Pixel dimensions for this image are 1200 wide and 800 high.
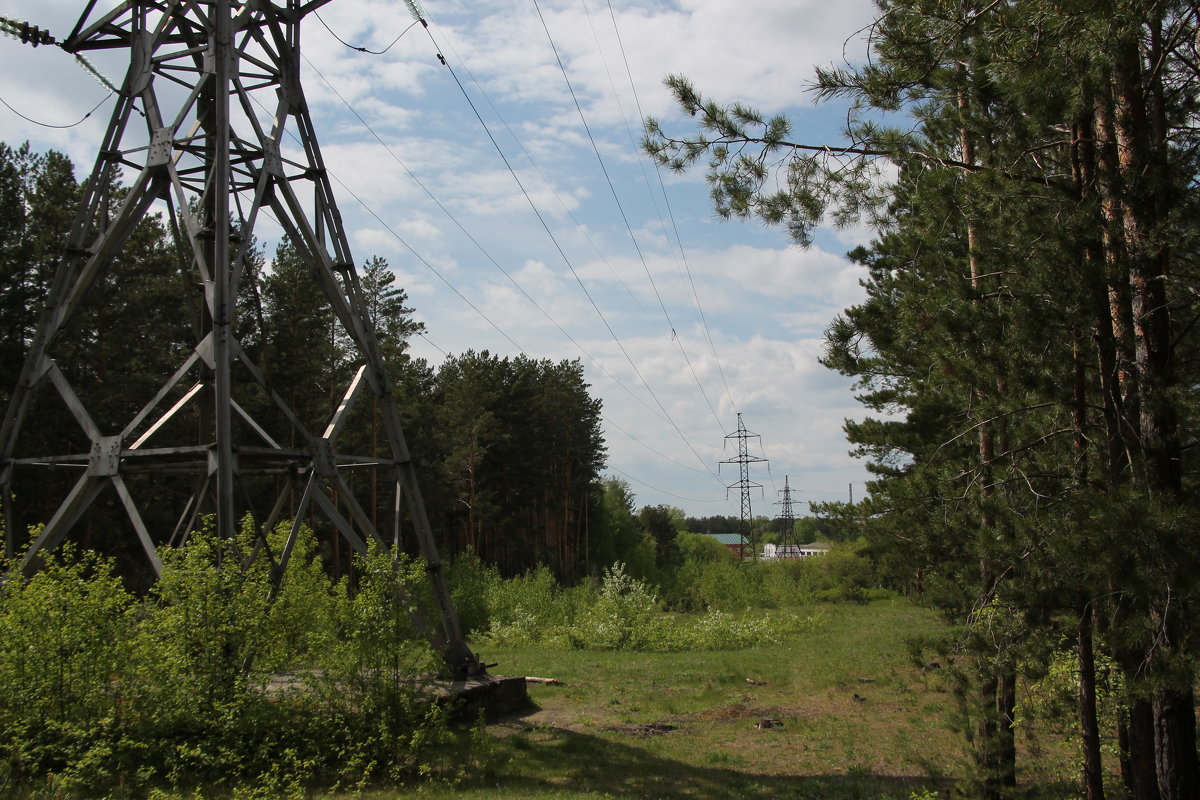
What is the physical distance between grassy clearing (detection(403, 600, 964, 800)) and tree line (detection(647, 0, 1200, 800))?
2.02 meters

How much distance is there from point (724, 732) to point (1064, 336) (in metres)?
7.96

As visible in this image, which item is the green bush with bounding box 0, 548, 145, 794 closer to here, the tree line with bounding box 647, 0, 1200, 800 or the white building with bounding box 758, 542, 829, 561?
the tree line with bounding box 647, 0, 1200, 800

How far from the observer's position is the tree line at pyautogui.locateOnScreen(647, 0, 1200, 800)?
4.65m

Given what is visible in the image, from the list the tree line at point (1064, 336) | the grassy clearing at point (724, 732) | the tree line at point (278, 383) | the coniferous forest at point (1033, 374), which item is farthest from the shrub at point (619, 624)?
the tree line at point (1064, 336)

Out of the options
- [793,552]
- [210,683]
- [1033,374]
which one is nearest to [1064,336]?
[1033,374]

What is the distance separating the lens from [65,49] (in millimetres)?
9508

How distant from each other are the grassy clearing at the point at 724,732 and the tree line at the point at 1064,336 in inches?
79.4

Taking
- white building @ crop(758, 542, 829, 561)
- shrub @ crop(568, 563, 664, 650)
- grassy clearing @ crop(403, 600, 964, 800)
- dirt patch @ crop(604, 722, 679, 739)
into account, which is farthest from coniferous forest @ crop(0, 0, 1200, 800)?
white building @ crop(758, 542, 829, 561)

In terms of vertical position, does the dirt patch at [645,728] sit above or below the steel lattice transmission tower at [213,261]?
below

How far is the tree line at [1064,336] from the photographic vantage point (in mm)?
4652

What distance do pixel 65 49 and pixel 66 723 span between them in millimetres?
7517

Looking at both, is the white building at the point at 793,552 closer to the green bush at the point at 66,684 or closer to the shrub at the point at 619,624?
the shrub at the point at 619,624

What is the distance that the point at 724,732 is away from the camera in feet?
37.7

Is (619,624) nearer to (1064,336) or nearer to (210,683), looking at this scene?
(210,683)
